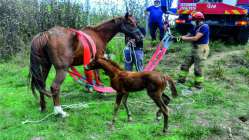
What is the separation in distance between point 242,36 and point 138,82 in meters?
7.72

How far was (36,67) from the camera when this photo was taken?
238 inches

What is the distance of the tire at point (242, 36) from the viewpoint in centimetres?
1180

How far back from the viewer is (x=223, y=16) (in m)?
12.1

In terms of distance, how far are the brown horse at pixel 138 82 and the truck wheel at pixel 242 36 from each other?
23.6 feet

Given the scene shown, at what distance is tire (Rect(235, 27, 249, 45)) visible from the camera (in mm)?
11797

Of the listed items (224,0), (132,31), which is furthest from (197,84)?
(224,0)

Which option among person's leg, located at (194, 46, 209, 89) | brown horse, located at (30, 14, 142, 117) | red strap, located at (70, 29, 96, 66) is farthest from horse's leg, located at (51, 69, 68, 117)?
person's leg, located at (194, 46, 209, 89)

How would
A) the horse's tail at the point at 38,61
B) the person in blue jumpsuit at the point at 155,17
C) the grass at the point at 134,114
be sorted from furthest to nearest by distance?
the person in blue jumpsuit at the point at 155,17 < the horse's tail at the point at 38,61 < the grass at the point at 134,114

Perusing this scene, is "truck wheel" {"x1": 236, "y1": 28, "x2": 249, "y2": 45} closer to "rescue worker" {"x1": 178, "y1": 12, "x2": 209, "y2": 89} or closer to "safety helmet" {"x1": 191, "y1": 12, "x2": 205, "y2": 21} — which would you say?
"rescue worker" {"x1": 178, "y1": 12, "x2": 209, "y2": 89}

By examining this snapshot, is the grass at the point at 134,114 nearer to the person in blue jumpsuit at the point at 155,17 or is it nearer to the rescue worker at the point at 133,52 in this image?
the rescue worker at the point at 133,52

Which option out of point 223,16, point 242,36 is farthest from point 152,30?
point 242,36

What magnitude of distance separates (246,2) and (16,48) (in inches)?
324

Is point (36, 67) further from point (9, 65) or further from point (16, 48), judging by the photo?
point (16, 48)

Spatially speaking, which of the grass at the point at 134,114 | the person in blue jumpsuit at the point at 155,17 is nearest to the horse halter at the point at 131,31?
the grass at the point at 134,114
